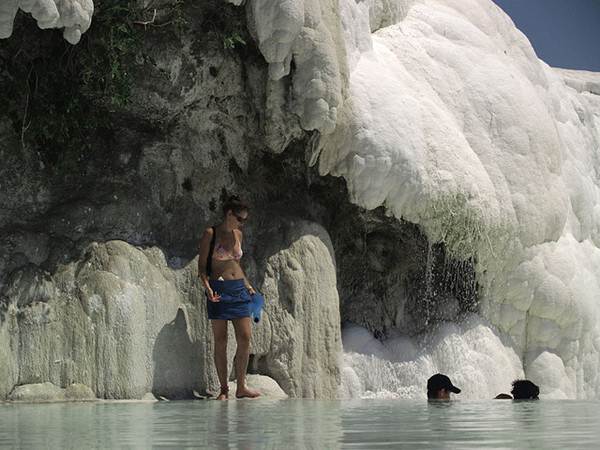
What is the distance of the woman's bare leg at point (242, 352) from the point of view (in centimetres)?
1116

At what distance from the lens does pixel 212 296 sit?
36.5 ft

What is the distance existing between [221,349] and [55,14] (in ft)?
10.5

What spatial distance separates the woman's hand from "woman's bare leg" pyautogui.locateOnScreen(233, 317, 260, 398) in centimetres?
30

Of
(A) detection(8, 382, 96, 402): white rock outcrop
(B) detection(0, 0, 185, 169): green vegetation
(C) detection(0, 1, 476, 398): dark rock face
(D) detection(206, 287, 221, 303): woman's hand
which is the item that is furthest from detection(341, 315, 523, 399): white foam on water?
(B) detection(0, 0, 185, 169): green vegetation

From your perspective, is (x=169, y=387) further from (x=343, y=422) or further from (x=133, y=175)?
(x=343, y=422)

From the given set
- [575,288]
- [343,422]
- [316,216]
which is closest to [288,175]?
[316,216]

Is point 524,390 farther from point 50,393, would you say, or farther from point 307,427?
point 307,427

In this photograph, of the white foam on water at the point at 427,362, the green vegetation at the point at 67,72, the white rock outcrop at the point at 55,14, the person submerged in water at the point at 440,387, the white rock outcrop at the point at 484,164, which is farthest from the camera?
the white foam on water at the point at 427,362

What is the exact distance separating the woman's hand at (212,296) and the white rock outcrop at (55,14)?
7.77 feet

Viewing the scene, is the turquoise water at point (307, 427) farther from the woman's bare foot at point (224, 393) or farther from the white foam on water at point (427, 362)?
the white foam on water at point (427, 362)

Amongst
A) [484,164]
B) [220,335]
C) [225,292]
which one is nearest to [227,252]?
[225,292]

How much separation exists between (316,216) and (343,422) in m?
6.99

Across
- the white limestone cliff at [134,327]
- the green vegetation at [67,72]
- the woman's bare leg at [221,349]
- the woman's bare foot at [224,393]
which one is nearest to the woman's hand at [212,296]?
the woman's bare leg at [221,349]

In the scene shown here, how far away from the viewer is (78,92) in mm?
11680
